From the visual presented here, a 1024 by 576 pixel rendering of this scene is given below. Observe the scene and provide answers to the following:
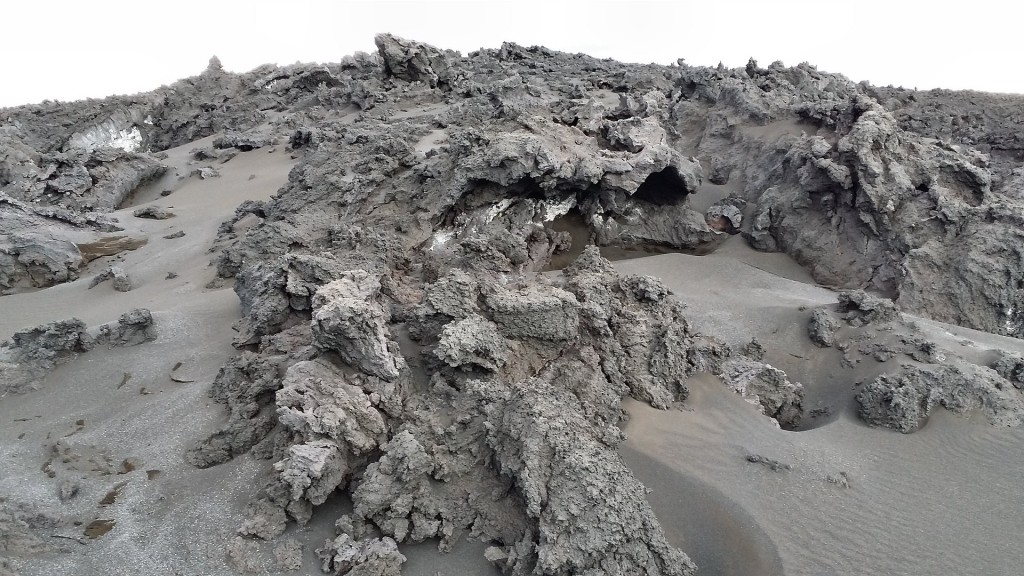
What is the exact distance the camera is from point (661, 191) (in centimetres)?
927

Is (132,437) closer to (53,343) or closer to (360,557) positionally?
(53,343)

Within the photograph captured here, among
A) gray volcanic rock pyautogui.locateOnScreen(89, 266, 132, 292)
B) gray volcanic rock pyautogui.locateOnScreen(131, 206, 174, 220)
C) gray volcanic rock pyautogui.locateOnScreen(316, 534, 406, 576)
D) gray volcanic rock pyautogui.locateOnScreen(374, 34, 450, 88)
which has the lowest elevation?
gray volcanic rock pyautogui.locateOnScreen(316, 534, 406, 576)

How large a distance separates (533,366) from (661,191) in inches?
227

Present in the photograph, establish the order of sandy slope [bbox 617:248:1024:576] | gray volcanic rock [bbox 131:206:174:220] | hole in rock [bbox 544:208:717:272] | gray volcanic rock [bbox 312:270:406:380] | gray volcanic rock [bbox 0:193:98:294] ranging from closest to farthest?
sandy slope [bbox 617:248:1024:576] < gray volcanic rock [bbox 312:270:406:380] < gray volcanic rock [bbox 0:193:98:294] < hole in rock [bbox 544:208:717:272] < gray volcanic rock [bbox 131:206:174:220]

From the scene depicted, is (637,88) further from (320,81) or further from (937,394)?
(937,394)

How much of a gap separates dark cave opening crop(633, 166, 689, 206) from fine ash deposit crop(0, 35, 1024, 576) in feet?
0.18

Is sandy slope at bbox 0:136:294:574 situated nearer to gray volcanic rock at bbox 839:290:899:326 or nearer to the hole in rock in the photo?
the hole in rock

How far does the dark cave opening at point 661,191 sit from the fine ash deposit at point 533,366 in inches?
2.1

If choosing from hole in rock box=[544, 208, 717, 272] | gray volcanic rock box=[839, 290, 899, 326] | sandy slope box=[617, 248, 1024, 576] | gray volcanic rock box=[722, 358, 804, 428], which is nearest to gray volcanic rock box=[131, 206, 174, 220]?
hole in rock box=[544, 208, 717, 272]

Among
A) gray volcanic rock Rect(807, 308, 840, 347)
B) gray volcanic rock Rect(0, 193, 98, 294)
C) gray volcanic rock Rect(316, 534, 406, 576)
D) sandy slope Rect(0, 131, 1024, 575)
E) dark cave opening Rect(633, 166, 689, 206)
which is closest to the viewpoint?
gray volcanic rock Rect(316, 534, 406, 576)

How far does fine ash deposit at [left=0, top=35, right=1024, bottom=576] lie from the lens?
3.55 m

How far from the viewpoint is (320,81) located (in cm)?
1786

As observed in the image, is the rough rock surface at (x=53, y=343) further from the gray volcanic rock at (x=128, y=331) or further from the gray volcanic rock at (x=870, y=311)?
the gray volcanic rock at (x=870, y=311)

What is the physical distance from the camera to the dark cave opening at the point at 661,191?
9078 mm
